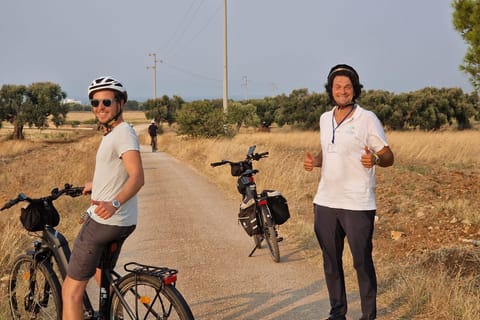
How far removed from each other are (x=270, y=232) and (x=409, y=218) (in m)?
4.63

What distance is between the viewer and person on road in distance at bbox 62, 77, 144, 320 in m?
3.11

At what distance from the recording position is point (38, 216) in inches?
143

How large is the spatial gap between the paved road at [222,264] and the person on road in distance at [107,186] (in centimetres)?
187

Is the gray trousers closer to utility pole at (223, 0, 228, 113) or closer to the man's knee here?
the man's knee

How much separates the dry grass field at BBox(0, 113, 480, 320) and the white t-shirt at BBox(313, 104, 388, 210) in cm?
132

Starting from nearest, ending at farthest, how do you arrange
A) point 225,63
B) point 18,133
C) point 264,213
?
point 264,213, point 225,63, point 18,133

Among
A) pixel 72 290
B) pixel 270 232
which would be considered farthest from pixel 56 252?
pixel 270 232

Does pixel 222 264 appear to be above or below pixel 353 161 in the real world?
below

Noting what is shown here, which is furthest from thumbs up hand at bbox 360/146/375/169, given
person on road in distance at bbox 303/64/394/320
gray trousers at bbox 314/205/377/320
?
gray trousers at bbox 314/205/377/320

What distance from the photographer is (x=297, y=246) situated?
752cm

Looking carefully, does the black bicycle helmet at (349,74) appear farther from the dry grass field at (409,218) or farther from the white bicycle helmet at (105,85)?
the dry grass field at (409,218)

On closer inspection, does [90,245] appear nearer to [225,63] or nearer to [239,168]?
[239,168]

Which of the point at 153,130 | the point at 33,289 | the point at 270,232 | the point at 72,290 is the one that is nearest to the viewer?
the point at 72,290

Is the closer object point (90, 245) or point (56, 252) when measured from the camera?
point (90, 245)
